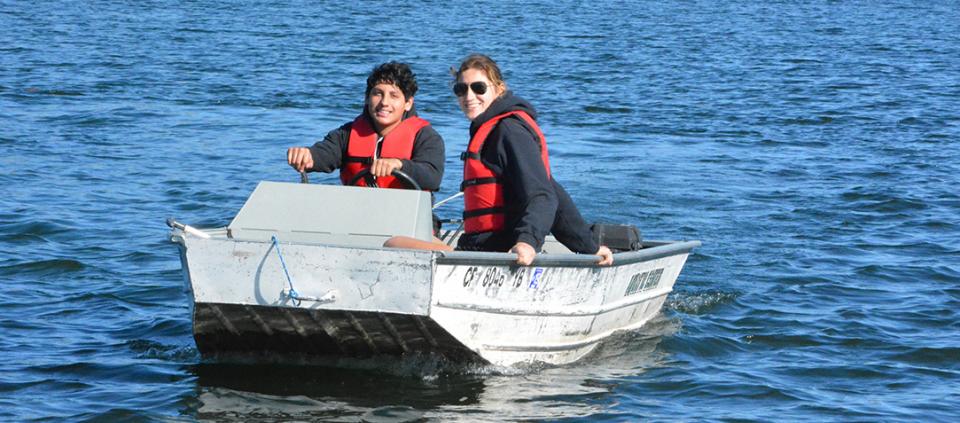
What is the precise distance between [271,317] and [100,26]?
869 inches

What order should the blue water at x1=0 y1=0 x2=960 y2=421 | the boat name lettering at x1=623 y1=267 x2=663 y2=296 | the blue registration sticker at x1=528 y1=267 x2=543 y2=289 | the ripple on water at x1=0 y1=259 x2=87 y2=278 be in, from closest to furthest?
the blue registration sticker at x1=528 y1=267 x2=543 y2=289, the blue water at x1=0 y1=0 x2=960 y2=421, the boat name lettering at x1=623 y1=267 x2=663 y2=296, the ripple on water at x1=0 y1=259 x2=87 y2=278

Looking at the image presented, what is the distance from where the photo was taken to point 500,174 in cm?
616

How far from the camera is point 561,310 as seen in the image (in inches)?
263

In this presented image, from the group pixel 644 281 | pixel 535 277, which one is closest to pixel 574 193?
pixel 644 281

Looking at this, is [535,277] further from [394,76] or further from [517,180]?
[394,76]

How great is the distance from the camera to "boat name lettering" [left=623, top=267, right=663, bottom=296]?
7.42m

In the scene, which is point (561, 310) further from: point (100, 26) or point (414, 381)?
point (100, 26)

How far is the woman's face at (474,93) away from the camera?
598 centimetres

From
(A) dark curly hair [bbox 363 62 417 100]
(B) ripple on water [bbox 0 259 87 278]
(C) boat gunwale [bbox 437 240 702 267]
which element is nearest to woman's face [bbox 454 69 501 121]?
(C) boat gunwale [bbox 437 240 702 267]

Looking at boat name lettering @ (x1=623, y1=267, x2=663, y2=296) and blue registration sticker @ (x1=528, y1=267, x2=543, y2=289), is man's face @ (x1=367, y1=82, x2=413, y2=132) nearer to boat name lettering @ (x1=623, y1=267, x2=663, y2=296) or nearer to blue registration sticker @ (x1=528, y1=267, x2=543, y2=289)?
blue registration sticker @ (x1=528, y1=267, x2=543, y2=289)

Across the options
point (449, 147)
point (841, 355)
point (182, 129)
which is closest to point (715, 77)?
point (449, 147)

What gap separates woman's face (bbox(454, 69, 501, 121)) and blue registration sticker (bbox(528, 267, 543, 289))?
0.80 metres

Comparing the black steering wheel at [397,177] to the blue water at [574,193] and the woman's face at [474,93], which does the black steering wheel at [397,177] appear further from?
the blue water at [574,193]

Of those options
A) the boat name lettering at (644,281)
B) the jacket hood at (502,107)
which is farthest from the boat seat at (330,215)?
the boat name lettering at (644,281)
